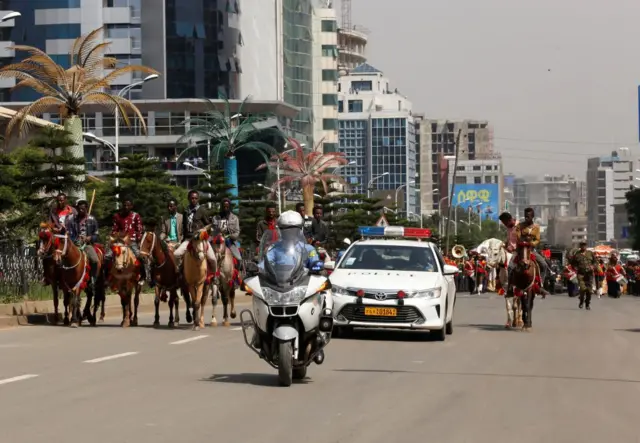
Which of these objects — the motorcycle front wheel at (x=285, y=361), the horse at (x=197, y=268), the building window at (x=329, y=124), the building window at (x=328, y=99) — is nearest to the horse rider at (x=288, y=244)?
the motorcycle front wheel at (x=285, y=361)

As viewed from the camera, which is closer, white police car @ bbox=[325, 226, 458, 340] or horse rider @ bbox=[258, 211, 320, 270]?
horse rider @ bbox=[258, 211, 320, 270]

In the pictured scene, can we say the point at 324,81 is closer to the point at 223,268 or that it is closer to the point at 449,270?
the point at 223,268

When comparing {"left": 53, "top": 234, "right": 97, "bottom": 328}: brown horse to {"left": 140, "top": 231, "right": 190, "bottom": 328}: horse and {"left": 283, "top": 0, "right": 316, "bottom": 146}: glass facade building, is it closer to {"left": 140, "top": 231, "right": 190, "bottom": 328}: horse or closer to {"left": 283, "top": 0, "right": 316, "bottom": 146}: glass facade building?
{"left": 140, "top": 231, "right": 190, "bottom": 328}: horse

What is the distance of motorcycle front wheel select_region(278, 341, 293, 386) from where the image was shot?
1345 cm

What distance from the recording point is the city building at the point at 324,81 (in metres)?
152

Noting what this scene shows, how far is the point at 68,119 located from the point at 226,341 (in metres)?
26.4

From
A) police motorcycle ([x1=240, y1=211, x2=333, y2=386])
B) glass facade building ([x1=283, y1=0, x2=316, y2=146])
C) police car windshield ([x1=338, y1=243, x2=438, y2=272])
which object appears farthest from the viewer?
glass facade building ([x1=283, y1=0, x2=316, y2=146])

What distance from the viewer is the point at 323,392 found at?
1319cm

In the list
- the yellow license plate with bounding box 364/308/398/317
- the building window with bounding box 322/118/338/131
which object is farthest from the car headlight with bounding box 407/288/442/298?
the building window with bounding box 322/118/338/131

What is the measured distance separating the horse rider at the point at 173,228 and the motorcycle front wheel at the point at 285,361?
36.0 feet

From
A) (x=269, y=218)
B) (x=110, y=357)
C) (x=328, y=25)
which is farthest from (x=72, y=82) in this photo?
(x=328, y=25)

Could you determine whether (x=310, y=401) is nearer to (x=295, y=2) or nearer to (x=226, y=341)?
(x=226, y=341)

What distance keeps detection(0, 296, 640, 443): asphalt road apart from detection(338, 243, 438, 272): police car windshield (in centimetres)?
138

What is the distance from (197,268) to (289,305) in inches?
382
